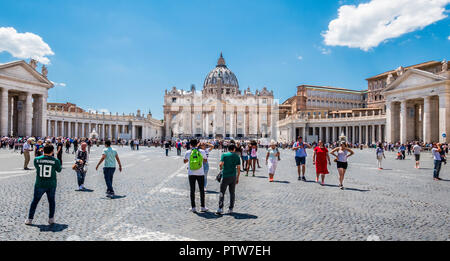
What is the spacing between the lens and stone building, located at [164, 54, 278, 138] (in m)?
86.1

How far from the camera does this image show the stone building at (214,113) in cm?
8612

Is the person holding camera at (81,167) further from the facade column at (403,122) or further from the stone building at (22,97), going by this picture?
the facade column at (403,122)

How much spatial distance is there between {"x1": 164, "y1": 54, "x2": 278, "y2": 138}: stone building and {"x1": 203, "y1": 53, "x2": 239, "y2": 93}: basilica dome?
46.7 feet

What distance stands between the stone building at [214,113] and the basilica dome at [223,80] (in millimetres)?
14230

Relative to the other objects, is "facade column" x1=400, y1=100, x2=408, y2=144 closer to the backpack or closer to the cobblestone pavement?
the cobblestone pavement

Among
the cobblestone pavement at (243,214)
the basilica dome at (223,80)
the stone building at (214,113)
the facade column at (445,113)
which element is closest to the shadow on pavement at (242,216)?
the cobblestone pavement at (243,214)

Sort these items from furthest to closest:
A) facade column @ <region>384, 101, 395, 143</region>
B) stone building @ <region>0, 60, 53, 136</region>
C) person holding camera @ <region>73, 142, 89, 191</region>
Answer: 1. facade column @ <region>384, 101, 395, 143</region>
2. stone building @ <region>0, 60, 53, 136</region>
3. person holding camera @ <region>73, 142, 89, 191</region>

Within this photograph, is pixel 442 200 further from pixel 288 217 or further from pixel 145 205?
pixel 145 205

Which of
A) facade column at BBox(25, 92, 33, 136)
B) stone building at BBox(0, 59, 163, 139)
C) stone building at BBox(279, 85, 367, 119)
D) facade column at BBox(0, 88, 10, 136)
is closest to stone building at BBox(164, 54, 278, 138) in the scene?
stone building at BBox(279, 85, 367, 119)

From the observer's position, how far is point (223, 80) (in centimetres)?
11494
